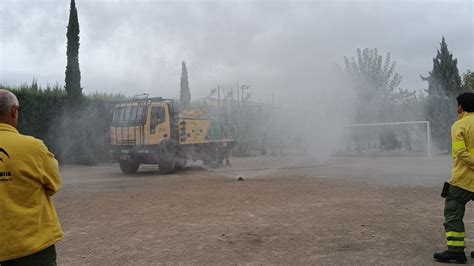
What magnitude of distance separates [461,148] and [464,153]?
7 cm

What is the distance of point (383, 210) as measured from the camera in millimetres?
7613

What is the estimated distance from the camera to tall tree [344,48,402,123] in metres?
19.3

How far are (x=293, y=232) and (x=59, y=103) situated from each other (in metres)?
16.4

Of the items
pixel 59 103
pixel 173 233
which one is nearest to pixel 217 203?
pixel 173 233

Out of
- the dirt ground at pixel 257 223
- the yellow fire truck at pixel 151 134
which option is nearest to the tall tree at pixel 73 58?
the yellow fire truck at pixel 151 134

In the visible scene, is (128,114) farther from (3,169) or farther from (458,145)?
(3,169)

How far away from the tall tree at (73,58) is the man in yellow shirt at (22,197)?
18.5 metres

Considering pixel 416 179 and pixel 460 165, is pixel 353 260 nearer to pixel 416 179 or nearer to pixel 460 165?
pixel 460 165

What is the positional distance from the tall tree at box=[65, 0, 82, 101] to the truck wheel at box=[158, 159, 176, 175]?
7402 millimetres

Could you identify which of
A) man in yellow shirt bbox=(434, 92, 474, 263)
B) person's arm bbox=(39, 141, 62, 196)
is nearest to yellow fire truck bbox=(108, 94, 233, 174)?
man in yellow shirt bbox=(434, 92, 474, 263)

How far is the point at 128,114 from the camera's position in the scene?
15453 mm

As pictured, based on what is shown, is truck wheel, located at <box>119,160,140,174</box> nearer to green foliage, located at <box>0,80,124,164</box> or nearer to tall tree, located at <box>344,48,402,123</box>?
green foliage, located at <box>0,80,124,164</box>

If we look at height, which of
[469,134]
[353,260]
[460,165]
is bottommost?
[353,260]

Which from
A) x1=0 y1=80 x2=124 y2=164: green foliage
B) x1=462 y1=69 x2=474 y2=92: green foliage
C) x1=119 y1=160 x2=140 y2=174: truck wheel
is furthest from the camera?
x1=462 y1=69 x2=474 y2=92: green foliage
